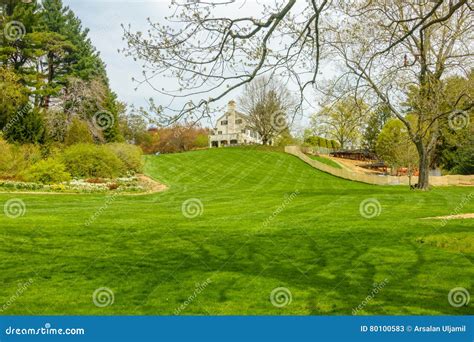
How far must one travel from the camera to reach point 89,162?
27.1m

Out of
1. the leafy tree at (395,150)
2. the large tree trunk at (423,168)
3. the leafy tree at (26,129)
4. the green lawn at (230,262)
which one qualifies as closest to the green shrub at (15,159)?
the leafy tree at (26,129)

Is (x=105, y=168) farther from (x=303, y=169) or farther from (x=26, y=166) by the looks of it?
(x=303, y=169)

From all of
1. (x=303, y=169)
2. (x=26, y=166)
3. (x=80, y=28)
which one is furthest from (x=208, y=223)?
(x=80, y=28)

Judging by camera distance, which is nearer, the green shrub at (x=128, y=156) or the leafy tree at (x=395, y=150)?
the green shrub at (x=128, y=156)

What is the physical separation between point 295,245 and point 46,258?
4601 mm

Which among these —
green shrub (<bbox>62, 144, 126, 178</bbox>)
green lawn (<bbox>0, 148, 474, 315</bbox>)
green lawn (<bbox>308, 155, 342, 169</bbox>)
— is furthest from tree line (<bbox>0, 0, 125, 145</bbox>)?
green lawn (<bbox>308, 155, 342, 169</bbox>)

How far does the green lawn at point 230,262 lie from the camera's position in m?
5.73

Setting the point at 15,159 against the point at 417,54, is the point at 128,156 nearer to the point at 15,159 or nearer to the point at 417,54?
the point at 15,159

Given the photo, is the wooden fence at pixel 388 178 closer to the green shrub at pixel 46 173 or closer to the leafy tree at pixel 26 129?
the leafy tree at pixel 26 129

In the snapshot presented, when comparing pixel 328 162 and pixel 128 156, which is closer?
pixel 128 156

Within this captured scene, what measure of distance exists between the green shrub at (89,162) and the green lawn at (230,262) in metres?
12.5

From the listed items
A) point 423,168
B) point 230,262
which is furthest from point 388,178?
point 230,262

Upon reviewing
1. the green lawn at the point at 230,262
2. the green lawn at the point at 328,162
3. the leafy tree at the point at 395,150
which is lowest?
the green lawn at the point at 230,262

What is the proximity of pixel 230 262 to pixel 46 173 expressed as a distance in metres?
18.9
